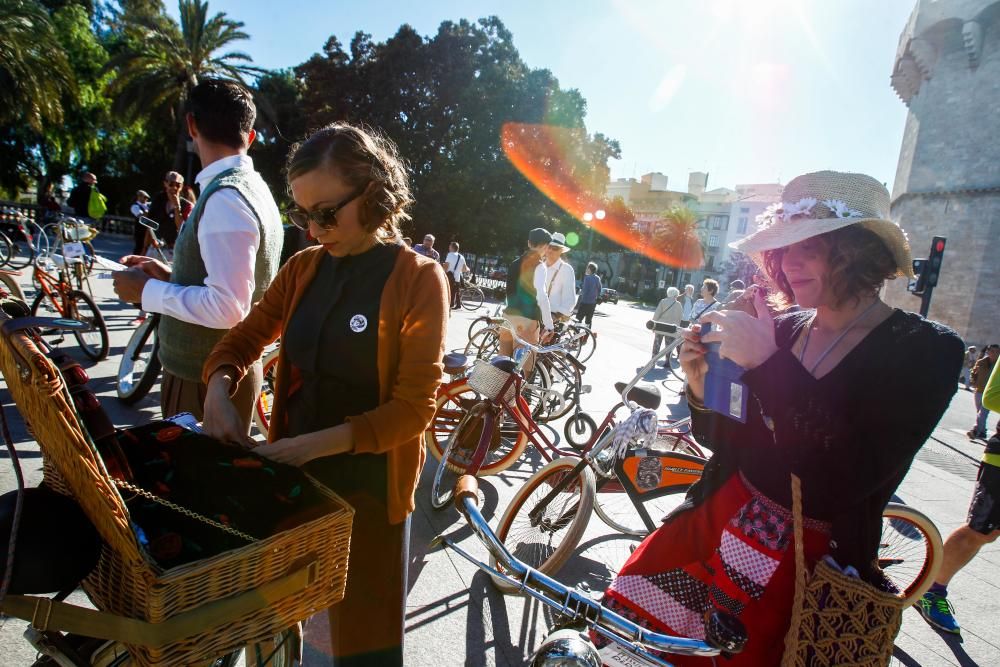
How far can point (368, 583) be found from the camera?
1660 millimetres

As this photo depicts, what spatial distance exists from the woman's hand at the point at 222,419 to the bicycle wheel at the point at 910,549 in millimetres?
3619

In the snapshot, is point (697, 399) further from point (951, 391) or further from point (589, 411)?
point (589, 411)

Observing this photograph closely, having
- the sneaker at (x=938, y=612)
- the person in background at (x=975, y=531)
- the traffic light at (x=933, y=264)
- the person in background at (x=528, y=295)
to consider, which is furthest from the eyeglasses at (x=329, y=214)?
the traffic light at (x=933, y=264)

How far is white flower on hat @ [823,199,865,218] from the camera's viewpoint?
4.66 feet

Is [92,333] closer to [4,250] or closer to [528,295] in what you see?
[528,295]

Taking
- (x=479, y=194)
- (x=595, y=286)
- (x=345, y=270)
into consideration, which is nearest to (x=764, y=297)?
(x=345, y=270)

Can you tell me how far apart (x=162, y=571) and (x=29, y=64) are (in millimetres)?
23448

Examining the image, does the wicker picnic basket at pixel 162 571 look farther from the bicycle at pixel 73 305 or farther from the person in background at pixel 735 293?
the bicycle at pixel 73 305

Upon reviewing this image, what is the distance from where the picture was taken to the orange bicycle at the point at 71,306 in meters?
5.82

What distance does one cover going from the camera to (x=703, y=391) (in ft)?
5.47

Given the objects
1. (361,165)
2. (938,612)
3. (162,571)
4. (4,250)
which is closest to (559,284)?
(938,612)

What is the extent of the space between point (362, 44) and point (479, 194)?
1014 cm

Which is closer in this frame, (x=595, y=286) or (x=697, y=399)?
(x=697, y=399)

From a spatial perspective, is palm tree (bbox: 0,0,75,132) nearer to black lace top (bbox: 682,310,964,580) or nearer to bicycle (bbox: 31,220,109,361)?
bicycle (bbox: 31,220,109,361)
